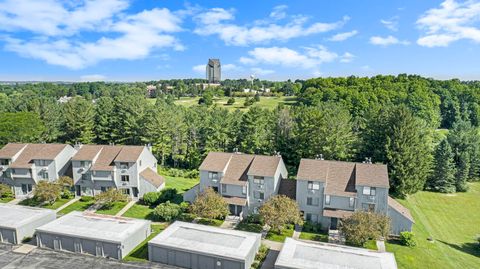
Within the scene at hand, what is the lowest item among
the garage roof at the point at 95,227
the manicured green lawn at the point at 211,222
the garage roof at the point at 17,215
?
the manicured green lawn at the point at 211,222

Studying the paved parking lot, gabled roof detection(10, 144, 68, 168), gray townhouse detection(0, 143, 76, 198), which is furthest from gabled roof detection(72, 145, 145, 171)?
the paved parking lot

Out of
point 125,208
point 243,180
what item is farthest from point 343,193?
point 125,208

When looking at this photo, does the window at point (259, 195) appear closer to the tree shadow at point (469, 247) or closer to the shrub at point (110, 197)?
the shrub at point (110, 197)

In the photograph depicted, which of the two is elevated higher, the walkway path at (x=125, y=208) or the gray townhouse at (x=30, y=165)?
the gray townhouse at (x=30, y=165)

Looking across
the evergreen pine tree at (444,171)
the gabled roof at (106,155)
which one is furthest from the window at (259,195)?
the evergreen pine tree at (444,171)

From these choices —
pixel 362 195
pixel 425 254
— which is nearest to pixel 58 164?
pixel 362 195
